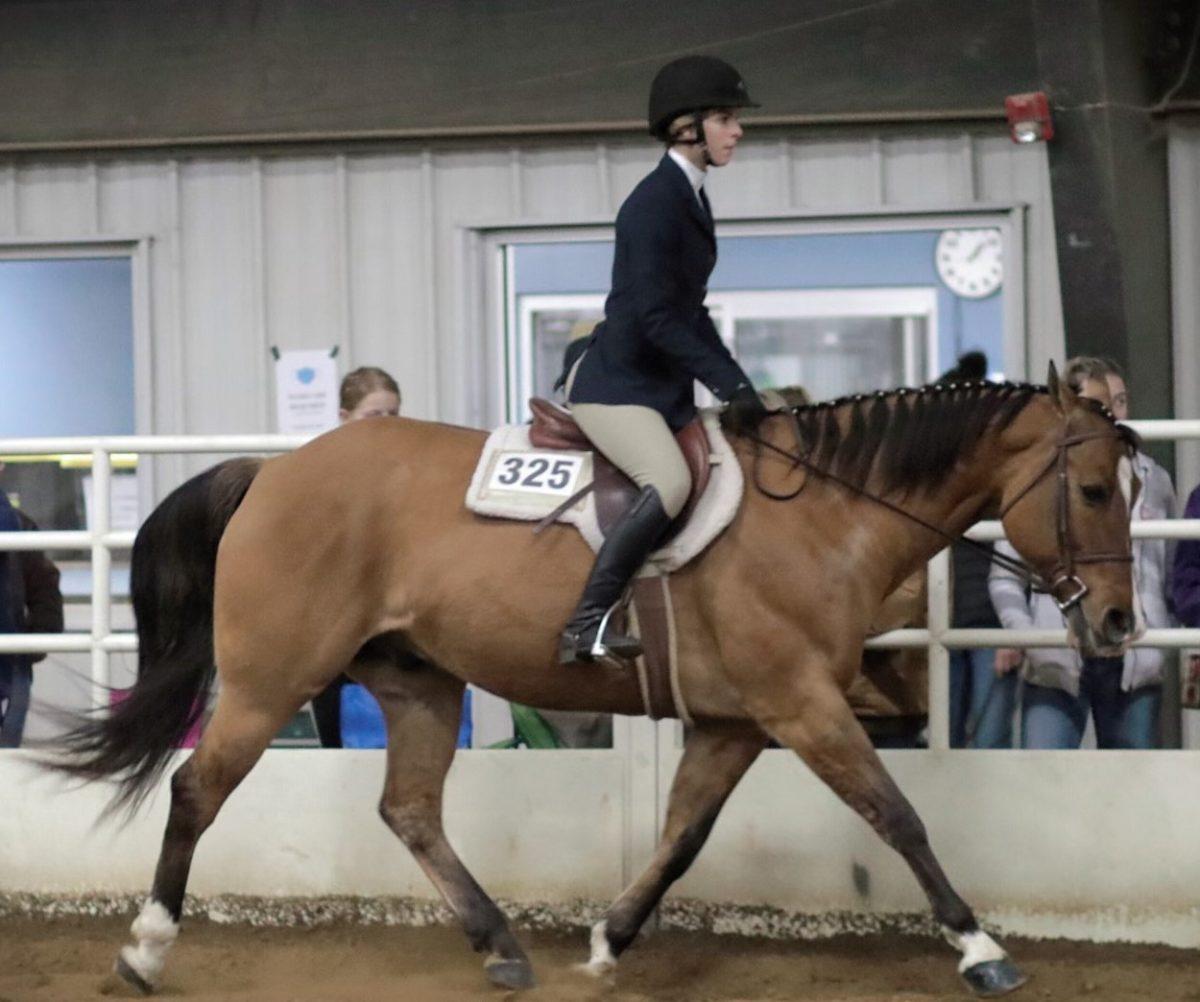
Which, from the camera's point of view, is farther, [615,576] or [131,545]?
[131,545]

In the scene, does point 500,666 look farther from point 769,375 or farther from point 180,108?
point 180,108

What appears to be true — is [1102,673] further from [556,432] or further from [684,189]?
[684,189]

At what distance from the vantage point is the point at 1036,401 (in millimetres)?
5156

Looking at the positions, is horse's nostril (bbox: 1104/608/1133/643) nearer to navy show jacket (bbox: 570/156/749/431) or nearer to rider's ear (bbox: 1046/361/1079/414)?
rider's ear (bbox: 1046/361/1079/414)

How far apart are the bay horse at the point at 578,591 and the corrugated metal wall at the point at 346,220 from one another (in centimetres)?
335

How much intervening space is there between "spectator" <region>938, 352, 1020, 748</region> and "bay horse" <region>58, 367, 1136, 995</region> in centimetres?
125

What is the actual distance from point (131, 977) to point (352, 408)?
228 cm

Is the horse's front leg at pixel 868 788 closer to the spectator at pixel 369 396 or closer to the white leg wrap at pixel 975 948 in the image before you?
the white leg wrap at pixel 975 948

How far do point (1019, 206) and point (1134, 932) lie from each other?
379 cm

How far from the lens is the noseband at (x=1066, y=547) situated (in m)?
4.99

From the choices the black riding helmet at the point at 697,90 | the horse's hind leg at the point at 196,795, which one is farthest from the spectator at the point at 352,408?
the black riding helmet at the point at 697,90

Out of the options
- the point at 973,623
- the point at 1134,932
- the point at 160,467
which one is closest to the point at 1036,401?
the point at 973,623

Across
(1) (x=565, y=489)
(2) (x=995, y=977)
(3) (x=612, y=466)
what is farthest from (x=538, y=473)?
(2) (x=995, y=977)

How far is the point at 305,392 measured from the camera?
351 inches
